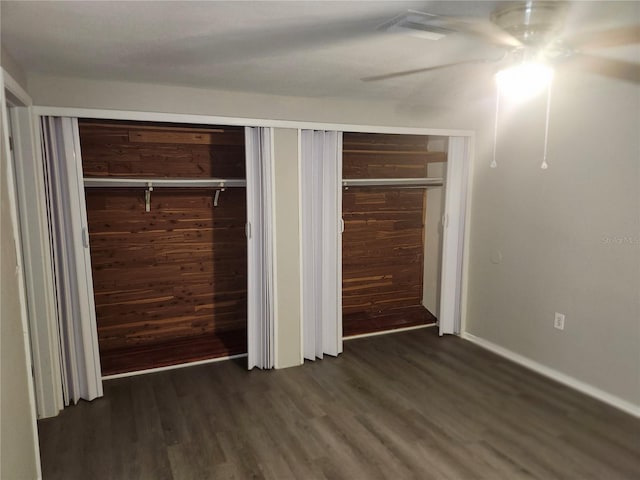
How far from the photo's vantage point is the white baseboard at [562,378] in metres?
3.03

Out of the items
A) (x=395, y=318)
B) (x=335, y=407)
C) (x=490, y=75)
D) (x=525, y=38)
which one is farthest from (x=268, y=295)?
(x=525, y=38)

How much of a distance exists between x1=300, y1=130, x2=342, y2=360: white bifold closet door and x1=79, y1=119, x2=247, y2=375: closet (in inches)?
28.3

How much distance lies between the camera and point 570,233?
3359mm

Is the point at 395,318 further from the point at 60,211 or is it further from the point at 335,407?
the point at 60,211

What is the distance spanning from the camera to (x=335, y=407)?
3.13m

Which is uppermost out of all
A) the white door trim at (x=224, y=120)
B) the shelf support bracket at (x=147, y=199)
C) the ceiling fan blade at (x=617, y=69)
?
the ceiling fan blade at (x=617, y=69)

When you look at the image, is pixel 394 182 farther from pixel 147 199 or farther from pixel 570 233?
pixel 147 199

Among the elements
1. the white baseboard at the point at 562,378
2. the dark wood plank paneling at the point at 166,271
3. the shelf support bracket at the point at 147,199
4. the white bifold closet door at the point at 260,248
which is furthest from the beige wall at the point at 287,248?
the white baseboard at the point at 562,378

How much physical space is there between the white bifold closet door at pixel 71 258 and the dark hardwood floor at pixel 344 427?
0.83 ft

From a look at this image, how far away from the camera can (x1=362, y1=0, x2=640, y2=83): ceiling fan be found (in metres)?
1.63

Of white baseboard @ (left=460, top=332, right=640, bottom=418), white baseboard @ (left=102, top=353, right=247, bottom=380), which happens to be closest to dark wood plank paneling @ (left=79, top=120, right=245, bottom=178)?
white baseboard @ (left=102, top=353, right=247, bottom=380)

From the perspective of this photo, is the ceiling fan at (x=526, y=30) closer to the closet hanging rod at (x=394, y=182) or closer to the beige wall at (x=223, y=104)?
the beige wall at (x=223, y=104)

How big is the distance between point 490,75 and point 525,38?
→ 1.20 m

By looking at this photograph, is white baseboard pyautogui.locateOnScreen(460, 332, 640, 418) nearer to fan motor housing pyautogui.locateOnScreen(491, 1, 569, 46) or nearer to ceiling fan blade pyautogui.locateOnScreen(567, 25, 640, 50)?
ceiling fan blade pyautogui.locateOnScreen(567, 25, 640, 50)
